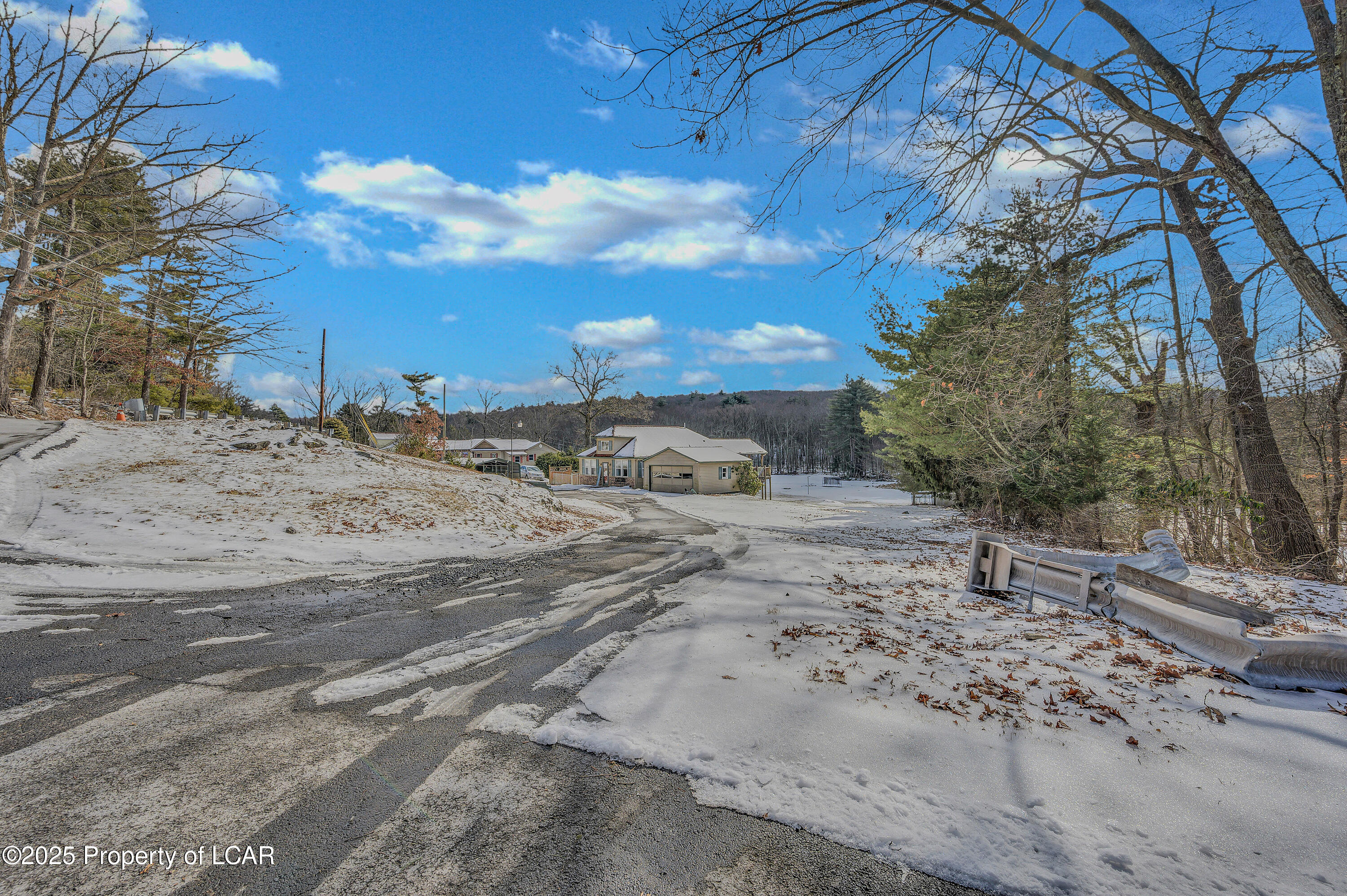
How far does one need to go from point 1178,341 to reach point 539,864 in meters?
11.1

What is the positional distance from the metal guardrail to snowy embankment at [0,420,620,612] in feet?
27.8

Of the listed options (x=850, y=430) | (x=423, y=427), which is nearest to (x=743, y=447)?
(x=850, y=430)

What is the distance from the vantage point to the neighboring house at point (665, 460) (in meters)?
40.0

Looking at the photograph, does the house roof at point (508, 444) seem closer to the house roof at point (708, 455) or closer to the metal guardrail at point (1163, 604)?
the house roof at point (708, 455)

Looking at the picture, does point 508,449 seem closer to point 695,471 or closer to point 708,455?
point 695,471

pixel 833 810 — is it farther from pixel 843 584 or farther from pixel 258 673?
pixel 843 584

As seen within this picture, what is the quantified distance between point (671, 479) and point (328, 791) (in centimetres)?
3847

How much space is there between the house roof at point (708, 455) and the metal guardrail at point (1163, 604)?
109 ft

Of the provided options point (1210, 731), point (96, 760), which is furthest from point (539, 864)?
point (1210, 731)

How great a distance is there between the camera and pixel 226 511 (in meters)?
9.64

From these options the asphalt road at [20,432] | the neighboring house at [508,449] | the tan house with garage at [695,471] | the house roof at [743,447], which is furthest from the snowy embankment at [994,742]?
the neighboring house at [508,449]

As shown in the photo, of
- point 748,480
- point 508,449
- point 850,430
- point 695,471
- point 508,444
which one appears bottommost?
point 748,480

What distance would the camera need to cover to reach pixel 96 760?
2602 mm

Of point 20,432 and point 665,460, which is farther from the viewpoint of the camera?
point 665,460
